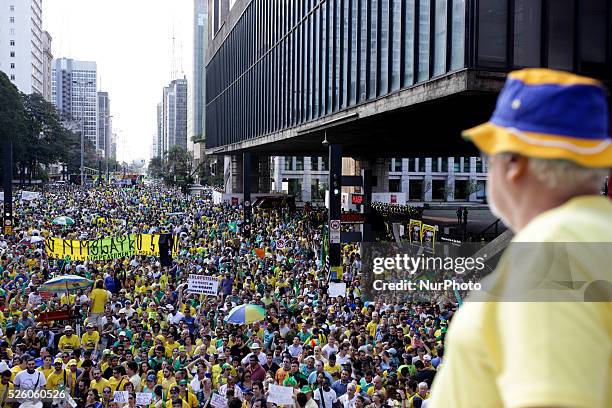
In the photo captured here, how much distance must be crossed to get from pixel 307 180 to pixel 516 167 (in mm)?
85823

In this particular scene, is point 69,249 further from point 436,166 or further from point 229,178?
point 436,166

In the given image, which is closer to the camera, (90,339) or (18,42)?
(90,339)

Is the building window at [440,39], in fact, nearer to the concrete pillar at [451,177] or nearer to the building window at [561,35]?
the building window at [561,35]

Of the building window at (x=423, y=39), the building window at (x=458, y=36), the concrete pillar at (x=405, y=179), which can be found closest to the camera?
the building window at (x=458, y=36)

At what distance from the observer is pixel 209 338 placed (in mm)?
12109

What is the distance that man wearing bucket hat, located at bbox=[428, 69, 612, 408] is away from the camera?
118cm

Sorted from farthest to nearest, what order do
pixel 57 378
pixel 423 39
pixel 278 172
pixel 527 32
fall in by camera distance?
pixel 278 172
pixel 423 39
pixel 527 32
pixel 57 378

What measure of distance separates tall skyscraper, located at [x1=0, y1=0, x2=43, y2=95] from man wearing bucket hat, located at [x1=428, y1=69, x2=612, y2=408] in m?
162

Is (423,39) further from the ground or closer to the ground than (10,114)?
closer to the ground

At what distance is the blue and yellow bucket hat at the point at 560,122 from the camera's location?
134 centimetres

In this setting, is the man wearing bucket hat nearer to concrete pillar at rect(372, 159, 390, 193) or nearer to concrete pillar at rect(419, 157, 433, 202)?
concrete pillar at rect(372, 159, 390, 193)

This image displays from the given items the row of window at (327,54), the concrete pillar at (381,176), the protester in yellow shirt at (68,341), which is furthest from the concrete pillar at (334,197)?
the concrete pillar at (381,176)

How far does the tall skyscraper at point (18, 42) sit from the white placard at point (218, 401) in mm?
154802

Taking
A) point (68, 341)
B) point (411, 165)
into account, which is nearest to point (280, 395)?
point (68, 341)
